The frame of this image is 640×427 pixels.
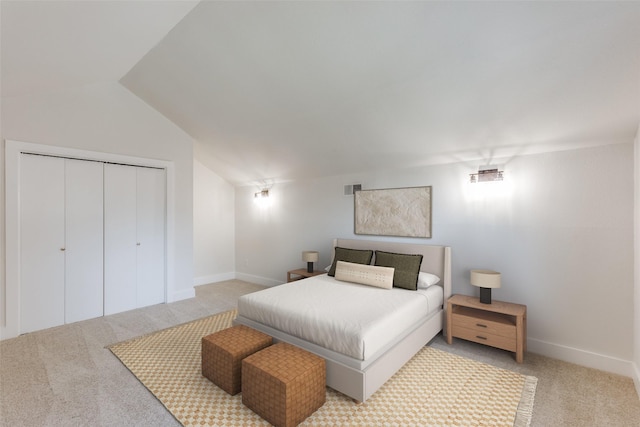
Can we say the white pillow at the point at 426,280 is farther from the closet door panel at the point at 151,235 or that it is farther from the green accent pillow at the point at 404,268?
the closet door panel at the point at 151,235

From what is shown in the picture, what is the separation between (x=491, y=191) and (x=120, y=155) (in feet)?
15.8

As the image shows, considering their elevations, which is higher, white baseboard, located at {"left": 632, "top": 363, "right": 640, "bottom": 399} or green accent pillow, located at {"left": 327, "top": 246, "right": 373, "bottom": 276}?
green accent pillow, located at {"left": 327, "top": 246, "right": 373, "bottom": 276}

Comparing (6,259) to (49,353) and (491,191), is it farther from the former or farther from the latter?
(491,191)

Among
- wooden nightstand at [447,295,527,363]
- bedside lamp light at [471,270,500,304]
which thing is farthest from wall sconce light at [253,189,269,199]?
bedside lamp light at [471,270,500,304]

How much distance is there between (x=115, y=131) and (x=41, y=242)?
5.46ft

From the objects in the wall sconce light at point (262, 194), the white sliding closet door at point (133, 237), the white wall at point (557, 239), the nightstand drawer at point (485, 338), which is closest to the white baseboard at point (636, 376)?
the white wall at point (557, 239)

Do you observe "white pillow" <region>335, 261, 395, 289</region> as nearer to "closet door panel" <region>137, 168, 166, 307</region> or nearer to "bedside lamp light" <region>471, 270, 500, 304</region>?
"bedside lamp light" <region>471, 270, 500, 304</region>

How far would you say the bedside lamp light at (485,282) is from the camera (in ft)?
9.62

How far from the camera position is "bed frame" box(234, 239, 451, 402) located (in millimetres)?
2103

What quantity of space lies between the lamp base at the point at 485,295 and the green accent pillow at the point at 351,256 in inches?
52.4

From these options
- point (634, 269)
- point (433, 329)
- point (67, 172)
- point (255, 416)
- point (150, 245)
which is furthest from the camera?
point (150, 245)

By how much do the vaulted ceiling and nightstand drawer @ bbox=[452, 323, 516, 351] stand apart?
1884 millimetres

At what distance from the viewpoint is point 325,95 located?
9.89ft

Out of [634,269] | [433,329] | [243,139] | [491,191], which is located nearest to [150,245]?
[243,139]
